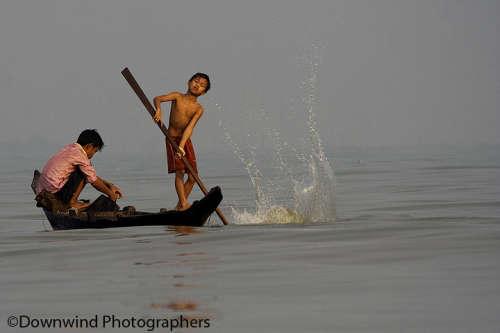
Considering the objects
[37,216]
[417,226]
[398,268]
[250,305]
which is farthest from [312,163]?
[250,305]

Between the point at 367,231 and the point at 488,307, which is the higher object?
the point at 367,231

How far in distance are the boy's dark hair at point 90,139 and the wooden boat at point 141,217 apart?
0.75 metres

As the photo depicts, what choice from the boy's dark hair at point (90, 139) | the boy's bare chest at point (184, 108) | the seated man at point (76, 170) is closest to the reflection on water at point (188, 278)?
the seated man at point (76, 170)

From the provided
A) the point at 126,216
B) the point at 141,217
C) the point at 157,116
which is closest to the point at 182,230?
the point at 141,217

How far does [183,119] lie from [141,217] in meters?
1.45

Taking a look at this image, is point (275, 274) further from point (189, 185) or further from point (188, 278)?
point (189, 185)

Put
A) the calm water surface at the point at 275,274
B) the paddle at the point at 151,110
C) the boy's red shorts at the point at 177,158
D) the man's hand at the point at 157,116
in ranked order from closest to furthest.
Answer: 1. the calm water surface at the point at 275,274
2. the man's hand at the point at 157,116
3. the paddle at the point at 151,110
4. the boy's red shorts at the point at 177,158

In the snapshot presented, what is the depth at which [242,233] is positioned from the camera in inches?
526

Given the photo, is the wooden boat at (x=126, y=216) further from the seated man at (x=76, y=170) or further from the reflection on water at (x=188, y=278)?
the reflection on water at (x=188, y=278)

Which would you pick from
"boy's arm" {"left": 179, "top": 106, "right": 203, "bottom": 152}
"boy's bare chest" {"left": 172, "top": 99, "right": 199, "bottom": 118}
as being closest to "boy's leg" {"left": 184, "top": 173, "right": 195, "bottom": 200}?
"boy's arm" {"left": 179, "top": 106, "right": 203, "bottom": 152}

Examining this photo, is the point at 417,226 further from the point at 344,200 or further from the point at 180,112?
the point at 344,200

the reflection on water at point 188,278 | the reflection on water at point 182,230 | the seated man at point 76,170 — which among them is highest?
the seated man at point 76,170

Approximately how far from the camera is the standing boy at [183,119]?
1404 cm

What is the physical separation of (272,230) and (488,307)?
21.1 ft
